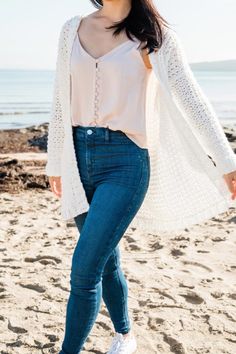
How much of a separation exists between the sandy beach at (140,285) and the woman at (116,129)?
910mm

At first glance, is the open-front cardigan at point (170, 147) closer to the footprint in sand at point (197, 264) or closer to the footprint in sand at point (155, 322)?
the footprint in sand at point (155, 322)

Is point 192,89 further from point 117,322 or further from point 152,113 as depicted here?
point 117,322

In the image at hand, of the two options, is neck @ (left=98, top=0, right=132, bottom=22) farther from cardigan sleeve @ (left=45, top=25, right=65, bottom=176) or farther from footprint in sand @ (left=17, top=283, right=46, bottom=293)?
footprint in sand @ (left=17, top=283, right=46, bottom=293)

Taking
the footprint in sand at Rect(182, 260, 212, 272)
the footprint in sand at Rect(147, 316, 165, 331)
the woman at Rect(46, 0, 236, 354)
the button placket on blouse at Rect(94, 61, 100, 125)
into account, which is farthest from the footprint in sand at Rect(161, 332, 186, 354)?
the button placket on blouse at Rect(94, 61, 100, 125)

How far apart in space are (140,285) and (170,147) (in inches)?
73.9

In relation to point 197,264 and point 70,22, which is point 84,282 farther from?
point 197,264

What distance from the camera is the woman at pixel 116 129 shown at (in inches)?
116

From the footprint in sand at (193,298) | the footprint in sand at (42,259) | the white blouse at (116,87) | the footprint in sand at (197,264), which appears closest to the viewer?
the white blouse at (116,87)

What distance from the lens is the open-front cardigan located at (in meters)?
3.04

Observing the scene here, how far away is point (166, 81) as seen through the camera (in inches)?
119

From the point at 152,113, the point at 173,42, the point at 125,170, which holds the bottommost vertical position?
the point at 125,170

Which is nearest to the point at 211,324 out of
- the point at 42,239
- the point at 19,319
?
the point at 19,319

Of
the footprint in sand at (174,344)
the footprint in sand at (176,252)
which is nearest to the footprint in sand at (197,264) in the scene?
the footprint in sand at (176,252)

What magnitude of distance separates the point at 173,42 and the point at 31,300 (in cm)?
230
